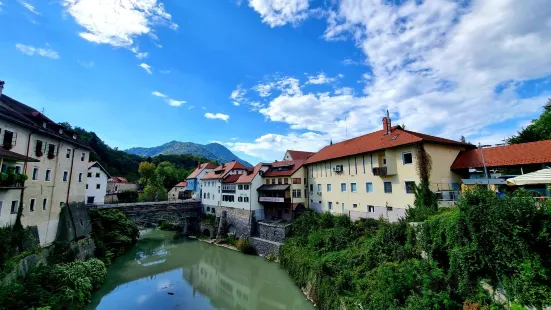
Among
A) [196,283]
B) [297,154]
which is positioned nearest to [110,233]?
[196,283]

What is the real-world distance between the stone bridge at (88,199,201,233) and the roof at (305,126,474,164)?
23810 millimetres

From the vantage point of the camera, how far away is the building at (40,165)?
1656cm

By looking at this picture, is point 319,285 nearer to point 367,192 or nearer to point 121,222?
point 367,192

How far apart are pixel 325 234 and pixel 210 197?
89.2ft

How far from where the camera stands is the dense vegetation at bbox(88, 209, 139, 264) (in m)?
25.8

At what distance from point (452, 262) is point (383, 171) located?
11004 millimetres

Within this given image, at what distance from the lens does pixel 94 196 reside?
4150cm

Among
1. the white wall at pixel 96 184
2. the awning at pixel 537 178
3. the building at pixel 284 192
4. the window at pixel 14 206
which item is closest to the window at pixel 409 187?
the awning at pixel 537 178

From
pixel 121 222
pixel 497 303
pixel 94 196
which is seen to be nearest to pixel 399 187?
pixel 497 303

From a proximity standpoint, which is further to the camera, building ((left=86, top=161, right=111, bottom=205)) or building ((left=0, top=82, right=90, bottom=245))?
building ((left=86, top=161, right=111, bottom=205))

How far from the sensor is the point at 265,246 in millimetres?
29141

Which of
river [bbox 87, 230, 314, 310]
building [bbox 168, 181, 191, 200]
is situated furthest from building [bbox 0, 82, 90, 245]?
building [bbox 168, 181, 191, 200]

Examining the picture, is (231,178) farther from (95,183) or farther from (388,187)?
(388,187)

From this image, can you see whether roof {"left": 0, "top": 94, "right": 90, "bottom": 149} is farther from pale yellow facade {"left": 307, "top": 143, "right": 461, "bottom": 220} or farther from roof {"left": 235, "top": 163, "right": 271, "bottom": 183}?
pale yellow facade {"left": 307, "top": 143, "right": 461, "bottom": 220}
